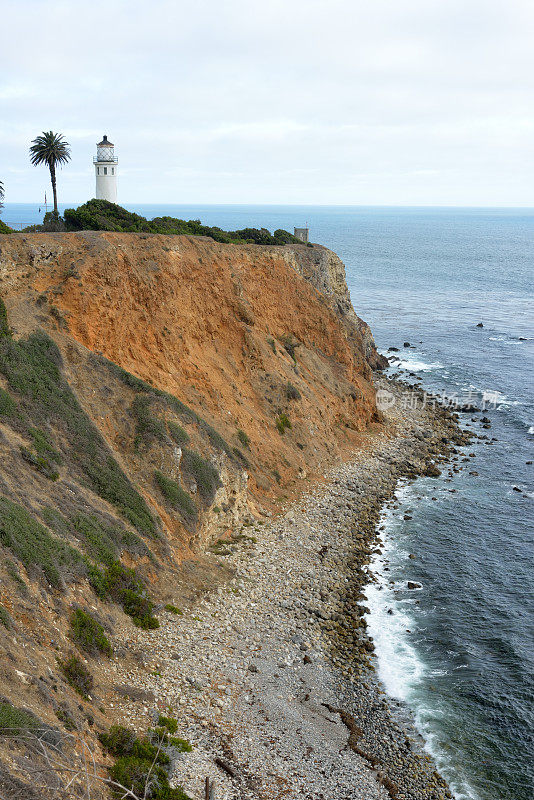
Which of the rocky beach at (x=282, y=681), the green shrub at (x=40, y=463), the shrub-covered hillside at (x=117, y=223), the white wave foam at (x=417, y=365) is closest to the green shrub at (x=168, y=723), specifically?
the rocky beach at (x=282, y=681)

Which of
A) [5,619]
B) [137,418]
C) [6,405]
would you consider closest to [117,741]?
[5,619]

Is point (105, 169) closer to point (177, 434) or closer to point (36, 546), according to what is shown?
point (177, 434)

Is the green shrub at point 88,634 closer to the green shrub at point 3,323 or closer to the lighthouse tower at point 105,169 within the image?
the green shrub at point 3,323

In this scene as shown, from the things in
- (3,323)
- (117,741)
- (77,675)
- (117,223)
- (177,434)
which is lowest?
(117,741)

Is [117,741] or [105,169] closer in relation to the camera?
[117,741]

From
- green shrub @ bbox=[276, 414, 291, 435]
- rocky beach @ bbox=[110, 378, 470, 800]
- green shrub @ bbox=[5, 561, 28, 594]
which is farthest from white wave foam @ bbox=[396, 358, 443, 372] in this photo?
green shrub @ bbox=[5, 561, 28, 594]

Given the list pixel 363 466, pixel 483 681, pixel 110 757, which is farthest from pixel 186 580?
pixel 363 466
